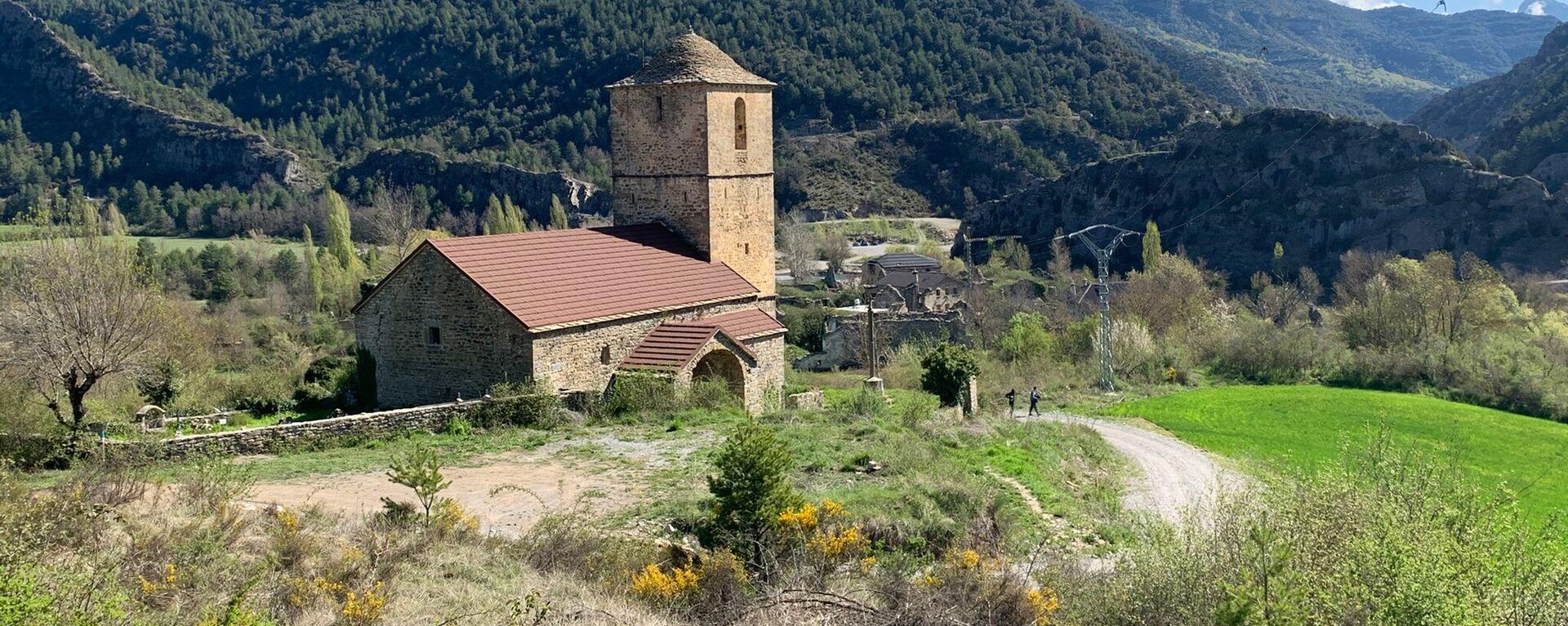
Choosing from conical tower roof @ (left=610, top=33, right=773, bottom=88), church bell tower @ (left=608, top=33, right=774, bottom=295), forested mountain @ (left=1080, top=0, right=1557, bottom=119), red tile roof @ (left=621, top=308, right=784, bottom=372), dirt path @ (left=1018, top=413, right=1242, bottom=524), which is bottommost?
dirt path @ (left=1018, top=413, right=1242, bottom=524)

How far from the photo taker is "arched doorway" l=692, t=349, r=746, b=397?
69.1 ft

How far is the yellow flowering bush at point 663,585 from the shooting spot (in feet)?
31.8

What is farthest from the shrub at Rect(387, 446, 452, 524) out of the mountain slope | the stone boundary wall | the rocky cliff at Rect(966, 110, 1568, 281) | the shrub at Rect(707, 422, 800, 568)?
the mountain slope

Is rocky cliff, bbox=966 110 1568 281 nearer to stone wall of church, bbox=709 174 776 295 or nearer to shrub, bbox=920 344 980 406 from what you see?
shrub, bbox=920 344 980 406

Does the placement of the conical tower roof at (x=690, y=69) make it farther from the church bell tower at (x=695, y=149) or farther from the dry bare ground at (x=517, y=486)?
the dry bare ground at (x=517, y=486)

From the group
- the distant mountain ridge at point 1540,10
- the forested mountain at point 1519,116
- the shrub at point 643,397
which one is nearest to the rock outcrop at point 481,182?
the forested mountain at point 1519,116

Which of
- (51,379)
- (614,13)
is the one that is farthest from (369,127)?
(51,379)

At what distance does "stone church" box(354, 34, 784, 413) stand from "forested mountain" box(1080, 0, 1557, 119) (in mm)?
94020

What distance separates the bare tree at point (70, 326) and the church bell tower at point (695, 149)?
8.89m

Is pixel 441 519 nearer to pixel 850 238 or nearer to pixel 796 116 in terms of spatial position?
pixel 850 238

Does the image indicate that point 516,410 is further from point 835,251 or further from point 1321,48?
point 1321,48

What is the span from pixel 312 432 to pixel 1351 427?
68.7 feet

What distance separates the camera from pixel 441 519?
11055mm

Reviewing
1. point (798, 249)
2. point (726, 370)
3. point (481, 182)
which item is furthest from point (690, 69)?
point (481, 182)
